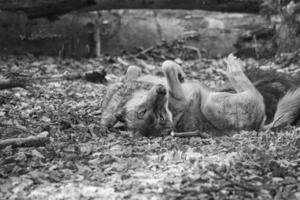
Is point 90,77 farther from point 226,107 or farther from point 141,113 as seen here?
point 226,107

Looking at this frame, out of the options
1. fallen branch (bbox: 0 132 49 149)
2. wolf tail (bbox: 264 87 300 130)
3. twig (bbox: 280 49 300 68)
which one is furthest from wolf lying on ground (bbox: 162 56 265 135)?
twig (bbox: 280 49 300 68)

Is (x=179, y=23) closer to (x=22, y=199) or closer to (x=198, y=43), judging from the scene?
(x=198, y=43)

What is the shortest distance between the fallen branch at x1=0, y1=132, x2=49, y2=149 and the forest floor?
54 mm

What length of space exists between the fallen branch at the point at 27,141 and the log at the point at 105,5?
212 inches

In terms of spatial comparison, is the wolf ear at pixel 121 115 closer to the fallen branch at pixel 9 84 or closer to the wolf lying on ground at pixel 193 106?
the wolf lying on ground at pixel 193 106

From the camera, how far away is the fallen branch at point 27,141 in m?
5.43

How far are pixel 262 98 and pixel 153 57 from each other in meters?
4.94

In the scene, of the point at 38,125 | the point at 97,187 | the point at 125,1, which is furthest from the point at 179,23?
the point at 97,187

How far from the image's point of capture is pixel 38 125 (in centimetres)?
675

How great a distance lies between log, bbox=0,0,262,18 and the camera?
10594 mm

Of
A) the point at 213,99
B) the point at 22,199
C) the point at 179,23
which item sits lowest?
the point at 22,199

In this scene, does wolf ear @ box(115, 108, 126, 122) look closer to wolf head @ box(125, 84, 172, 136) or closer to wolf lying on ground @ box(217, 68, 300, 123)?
wolf head @ box(125, 84, 172, 136)

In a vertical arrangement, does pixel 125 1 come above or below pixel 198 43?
above

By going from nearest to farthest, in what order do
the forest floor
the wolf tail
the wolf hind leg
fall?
the forest floor, the wolf tail, the wolf hind leg
